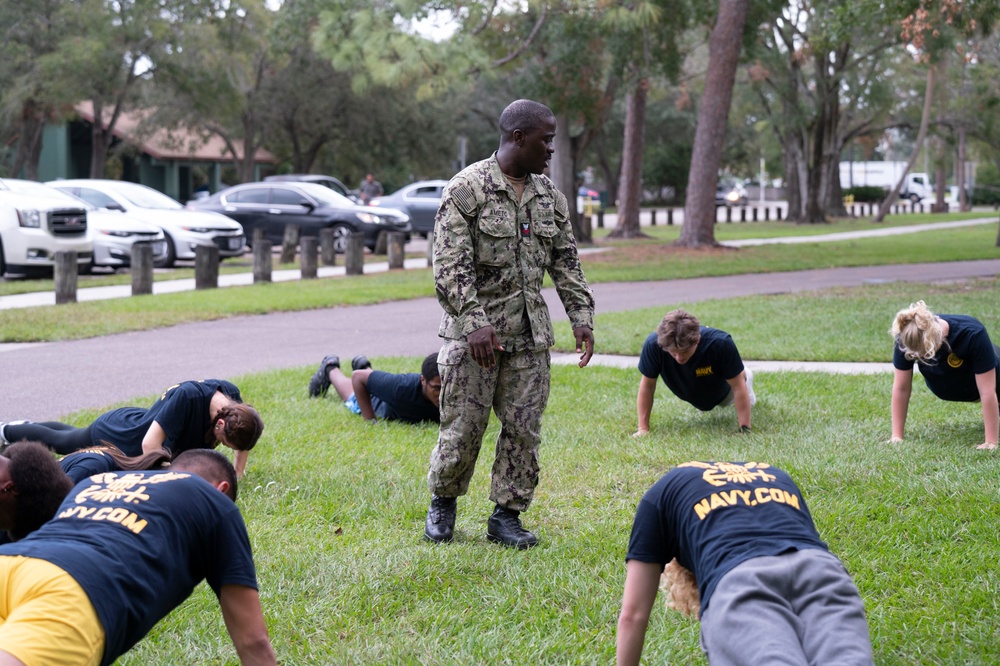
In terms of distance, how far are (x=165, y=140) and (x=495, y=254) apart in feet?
136

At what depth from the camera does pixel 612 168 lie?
64.5m

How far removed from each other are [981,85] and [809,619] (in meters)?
40.0

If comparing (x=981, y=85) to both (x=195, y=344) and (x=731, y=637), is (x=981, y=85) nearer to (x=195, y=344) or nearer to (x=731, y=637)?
(x=195, y=344)

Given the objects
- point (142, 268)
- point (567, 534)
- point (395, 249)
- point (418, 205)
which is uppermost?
point (418, 205)

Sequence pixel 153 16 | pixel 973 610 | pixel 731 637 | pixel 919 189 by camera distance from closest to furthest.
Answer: pixel 731 637
pixel 973 610
pixel 153 16
pixel 919 189

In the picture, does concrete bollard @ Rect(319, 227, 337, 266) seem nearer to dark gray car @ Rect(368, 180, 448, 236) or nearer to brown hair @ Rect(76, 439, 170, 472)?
dark gray car @ Rect(368, 180, 448, 236)

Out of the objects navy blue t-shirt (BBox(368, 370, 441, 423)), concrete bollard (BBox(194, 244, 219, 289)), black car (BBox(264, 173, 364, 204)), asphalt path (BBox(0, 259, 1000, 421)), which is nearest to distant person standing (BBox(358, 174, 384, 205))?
black car (BBox(264, 173, 364, 204))

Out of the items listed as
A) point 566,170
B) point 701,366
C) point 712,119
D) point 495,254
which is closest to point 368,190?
point 566,170

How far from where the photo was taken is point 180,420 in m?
5.45

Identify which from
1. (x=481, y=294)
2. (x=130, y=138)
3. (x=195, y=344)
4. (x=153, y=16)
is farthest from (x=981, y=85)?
(x=481, y=294)

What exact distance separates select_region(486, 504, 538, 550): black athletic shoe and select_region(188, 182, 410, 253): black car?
59.9 ft

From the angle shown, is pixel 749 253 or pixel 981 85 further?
pixel 981 85

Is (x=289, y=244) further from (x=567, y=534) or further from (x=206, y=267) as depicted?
(x=567, y=534)

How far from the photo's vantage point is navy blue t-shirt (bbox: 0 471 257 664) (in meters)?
2.83
